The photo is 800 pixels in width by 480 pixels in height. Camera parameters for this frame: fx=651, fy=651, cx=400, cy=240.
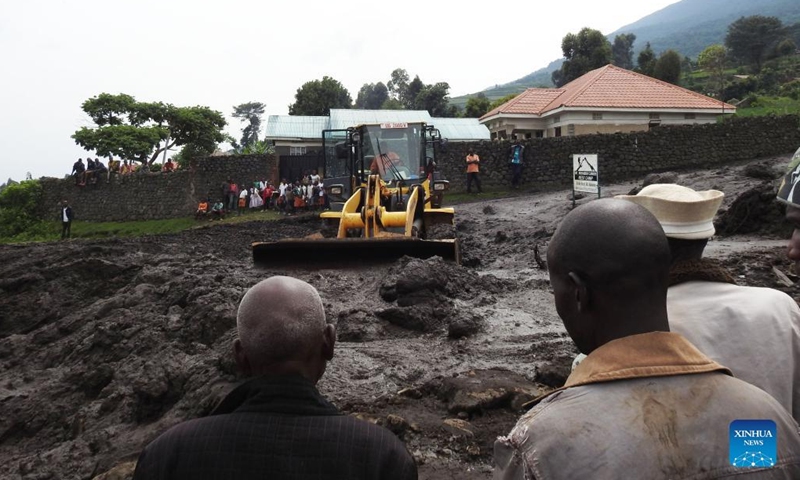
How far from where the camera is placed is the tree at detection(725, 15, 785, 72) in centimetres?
7469

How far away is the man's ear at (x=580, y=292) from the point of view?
164cm

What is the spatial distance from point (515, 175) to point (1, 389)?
2041cm

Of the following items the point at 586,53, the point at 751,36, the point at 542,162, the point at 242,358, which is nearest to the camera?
the point at 242,358

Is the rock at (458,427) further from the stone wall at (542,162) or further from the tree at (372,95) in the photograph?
the tree at (372,95)

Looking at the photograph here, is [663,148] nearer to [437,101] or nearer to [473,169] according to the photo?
[473,169]

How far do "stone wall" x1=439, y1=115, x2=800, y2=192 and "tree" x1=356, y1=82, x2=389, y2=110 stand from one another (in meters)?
80.8

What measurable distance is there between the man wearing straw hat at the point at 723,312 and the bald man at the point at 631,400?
25.9 inches

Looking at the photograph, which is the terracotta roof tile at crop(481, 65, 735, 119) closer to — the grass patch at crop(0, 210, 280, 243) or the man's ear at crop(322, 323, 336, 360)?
the grass patch at crop(0, 210, 280, 243)

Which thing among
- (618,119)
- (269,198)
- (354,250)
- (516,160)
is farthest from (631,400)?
(618,119)

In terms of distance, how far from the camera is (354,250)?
998 cm

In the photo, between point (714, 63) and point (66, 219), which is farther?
point (714, 63)

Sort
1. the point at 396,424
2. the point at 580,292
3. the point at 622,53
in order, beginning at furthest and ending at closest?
the point at 622,53 → the point at 396,424 → the point at 580,292

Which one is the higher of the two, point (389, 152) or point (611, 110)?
point (611, 110)

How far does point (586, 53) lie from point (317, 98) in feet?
69.4
